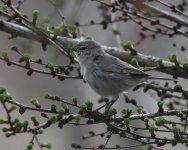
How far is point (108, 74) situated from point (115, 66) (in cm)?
11

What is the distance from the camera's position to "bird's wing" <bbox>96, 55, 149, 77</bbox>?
5115 mm

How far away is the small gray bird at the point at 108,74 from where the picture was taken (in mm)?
5148

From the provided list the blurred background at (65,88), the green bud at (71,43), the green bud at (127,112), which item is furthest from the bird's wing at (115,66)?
the blurred background at (65,88)

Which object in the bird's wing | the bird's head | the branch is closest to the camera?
the branch

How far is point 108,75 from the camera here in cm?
532

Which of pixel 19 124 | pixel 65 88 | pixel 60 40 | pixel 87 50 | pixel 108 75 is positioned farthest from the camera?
pixel 65 88

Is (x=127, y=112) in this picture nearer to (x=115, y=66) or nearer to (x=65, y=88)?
(x=115, y=66)

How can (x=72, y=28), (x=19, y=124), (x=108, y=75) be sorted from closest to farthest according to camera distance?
(x=19, y=124)
(x=72, y=28)
(x=108, y=75)

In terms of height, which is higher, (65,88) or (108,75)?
(108,75)

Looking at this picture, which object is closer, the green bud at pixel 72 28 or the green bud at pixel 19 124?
the green bud at pixel 19 124

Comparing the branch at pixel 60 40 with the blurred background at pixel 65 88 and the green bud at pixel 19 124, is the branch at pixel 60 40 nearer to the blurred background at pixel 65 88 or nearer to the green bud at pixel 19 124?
the green bud at pixel 19 124

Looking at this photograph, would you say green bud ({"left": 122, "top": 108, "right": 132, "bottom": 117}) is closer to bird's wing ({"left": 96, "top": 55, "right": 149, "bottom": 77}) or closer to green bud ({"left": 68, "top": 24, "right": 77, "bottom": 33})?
bird's wing ({"left": 96, "top": 55, "right": 149, "bottom": 77})

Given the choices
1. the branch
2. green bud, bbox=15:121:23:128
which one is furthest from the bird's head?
green bud, bbox=15:121:23:128

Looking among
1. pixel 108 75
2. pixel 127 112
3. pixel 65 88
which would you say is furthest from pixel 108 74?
pixel 65 88
